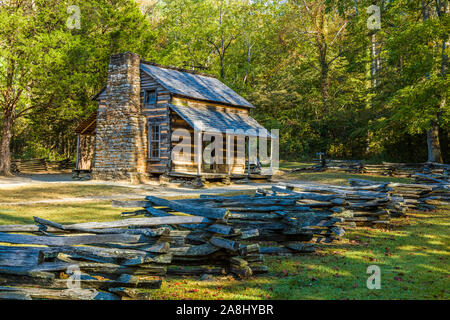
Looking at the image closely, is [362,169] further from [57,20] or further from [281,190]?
[57,20]

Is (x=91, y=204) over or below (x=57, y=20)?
below

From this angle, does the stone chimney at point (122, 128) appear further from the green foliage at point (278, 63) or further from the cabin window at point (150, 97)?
the green foliage at point (278, 63)

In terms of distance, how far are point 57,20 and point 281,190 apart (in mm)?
23319

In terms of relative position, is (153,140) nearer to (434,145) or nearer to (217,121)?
(217,121)

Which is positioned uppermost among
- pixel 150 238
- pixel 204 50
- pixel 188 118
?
pixel 204 50

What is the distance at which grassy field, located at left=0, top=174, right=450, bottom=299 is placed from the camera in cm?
461

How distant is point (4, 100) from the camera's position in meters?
24.0

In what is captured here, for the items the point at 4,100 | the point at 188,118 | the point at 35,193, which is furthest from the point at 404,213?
the point at 4,100

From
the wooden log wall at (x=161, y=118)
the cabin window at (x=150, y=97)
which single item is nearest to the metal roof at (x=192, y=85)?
the wooden log wall at (x=161, y=118)

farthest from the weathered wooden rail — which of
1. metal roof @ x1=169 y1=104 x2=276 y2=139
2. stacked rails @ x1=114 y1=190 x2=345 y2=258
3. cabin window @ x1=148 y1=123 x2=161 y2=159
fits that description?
stacked rails @ x1=114 y1=190 x2=345 y2=258

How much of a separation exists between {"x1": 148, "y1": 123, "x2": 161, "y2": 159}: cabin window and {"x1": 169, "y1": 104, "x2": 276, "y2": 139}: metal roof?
1.75 meters

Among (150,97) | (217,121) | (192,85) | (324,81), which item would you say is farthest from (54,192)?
(324,81)

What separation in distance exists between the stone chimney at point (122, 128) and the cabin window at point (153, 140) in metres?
0.37

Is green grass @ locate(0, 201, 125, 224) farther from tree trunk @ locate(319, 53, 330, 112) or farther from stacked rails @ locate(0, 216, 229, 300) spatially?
tree trunk @ locate(319, 53, 330, 112)
